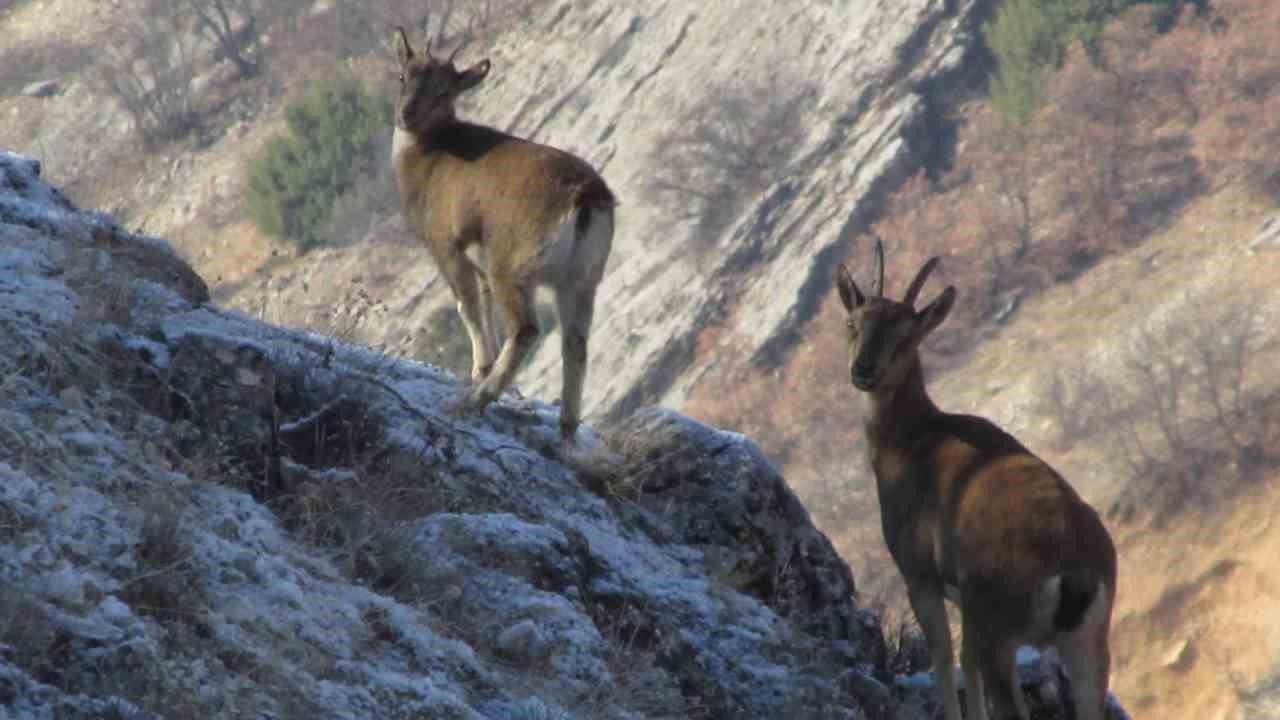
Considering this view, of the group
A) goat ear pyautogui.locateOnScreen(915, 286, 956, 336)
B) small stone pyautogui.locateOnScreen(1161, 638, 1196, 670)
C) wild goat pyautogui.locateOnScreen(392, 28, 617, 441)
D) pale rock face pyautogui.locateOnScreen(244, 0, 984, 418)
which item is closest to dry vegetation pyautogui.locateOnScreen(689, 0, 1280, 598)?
pale rock face pyautogui.locateOnScreen(244, 0, 984, 418)

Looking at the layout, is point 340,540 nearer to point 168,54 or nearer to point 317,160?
point 317,160

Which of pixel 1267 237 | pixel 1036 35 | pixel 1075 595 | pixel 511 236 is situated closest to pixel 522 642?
pixel 1075 595

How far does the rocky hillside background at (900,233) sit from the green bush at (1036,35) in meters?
0.36

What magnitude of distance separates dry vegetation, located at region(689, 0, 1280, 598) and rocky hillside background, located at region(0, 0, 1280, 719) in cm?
8

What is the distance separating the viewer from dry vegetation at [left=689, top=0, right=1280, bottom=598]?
1678 inches

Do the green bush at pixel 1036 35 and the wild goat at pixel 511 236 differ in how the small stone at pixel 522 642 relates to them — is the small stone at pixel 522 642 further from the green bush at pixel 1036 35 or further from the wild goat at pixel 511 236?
the green bush at pixel 1036 35

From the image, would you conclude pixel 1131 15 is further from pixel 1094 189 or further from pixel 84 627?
pixel 84 627

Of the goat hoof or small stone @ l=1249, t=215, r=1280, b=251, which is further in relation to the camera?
small stone @ l=1249, t=215, r=1280, b=251

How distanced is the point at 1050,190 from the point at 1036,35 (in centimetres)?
541

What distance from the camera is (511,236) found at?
10273 mm

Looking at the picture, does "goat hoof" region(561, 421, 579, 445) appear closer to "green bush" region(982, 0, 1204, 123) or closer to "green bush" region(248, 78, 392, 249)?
"green bush" region(982, 0, 1204, 123)

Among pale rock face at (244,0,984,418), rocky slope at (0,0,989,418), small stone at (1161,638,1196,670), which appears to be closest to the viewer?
small stone at (1161,638,1196,670)

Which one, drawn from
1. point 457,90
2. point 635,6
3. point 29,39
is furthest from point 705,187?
point 457,90

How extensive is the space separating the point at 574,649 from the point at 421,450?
142cm
